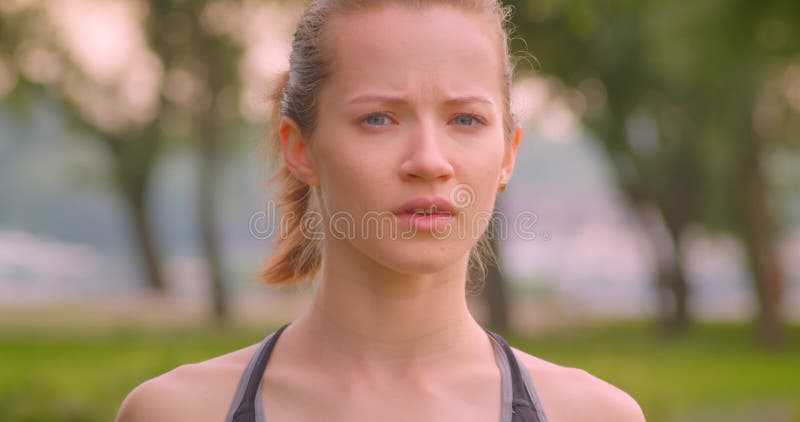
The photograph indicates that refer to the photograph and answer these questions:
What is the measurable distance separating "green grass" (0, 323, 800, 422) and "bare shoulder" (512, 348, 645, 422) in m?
5.88

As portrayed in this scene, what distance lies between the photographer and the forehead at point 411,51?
7.75 feet

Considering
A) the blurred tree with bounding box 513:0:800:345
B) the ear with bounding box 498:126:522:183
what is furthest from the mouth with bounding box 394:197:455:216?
the blurred tree with bounding box 513:0:800:345

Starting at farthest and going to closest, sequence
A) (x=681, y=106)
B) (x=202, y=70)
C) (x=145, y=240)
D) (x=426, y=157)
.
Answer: (x=145, y=240), (x=202, y=70), (x=681, y=106), (x=426, y=157)

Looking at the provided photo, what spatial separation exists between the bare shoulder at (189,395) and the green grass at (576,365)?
5.38 meters

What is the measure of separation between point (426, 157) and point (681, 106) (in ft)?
56.4

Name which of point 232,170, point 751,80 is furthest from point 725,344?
point 232,170

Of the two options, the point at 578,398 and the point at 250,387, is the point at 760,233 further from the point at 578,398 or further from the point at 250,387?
the point at 250,387

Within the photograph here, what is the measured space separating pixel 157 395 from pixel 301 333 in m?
0.40

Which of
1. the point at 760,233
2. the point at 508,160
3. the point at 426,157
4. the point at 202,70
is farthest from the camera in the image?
the point at 202,70

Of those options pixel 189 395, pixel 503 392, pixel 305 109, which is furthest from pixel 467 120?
pixel 189 395

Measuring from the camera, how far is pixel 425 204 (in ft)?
7.57

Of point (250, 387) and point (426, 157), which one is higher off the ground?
point (426, 157)

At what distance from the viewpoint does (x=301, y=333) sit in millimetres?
2605

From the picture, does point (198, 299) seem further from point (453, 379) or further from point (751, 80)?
point (453, 379)
